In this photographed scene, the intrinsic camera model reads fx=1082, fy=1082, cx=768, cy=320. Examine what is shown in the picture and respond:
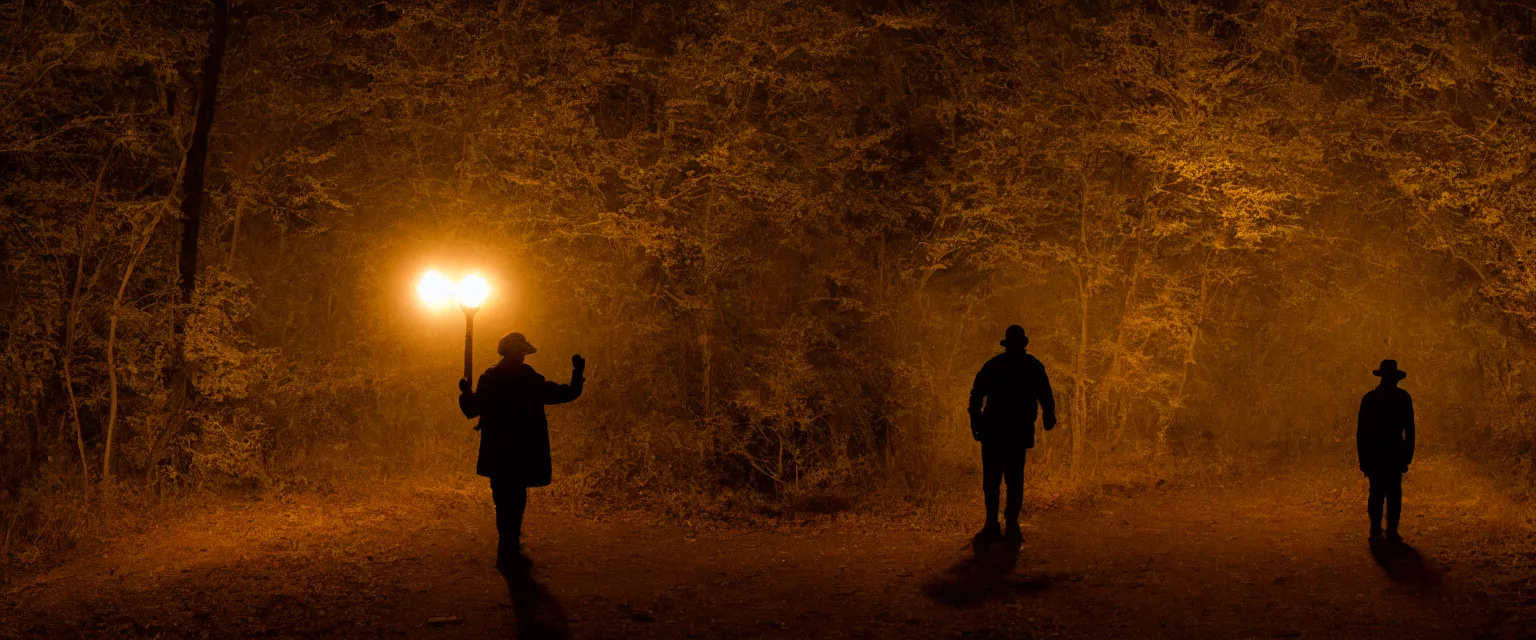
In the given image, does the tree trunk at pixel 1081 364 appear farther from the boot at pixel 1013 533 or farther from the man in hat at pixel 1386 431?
the man in hat at pixel 1386 431

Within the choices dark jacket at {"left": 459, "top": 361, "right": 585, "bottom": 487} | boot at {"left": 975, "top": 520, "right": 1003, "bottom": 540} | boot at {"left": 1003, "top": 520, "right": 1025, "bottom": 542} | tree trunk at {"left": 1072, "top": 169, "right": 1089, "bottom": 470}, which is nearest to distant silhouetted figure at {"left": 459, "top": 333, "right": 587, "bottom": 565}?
dark jacket at {"left": 459, "top": 361, "right": 585, "bottom": 487}

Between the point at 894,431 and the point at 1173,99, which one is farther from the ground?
the point at 1173,99

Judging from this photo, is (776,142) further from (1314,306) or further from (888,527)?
(1314,306)

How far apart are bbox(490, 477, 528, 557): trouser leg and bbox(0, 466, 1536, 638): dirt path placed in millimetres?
284

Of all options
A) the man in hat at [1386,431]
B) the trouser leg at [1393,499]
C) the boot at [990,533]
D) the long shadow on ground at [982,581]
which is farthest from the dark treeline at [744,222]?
the trouser leg at [1393,499]

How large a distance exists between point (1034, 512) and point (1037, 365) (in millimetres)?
3080

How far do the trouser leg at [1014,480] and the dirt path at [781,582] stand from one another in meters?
0.35

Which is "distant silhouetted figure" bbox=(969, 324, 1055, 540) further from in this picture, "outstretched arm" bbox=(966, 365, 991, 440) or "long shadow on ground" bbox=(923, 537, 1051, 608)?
"long shadow on ground" bbox=(923, 537, 1051, 608)

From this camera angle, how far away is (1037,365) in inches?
335

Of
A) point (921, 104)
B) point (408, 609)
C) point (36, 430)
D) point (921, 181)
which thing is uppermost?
point (921, 104)

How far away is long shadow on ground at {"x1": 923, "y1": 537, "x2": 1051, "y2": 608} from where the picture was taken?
747 centimetres

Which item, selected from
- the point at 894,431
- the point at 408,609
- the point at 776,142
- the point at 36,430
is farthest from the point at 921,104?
the point at 36,430

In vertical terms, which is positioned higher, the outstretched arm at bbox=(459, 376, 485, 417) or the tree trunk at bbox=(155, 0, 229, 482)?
the tree trunk at bbox=(155, 0, 229, 482)

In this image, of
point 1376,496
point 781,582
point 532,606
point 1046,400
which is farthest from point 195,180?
point 1376,496
